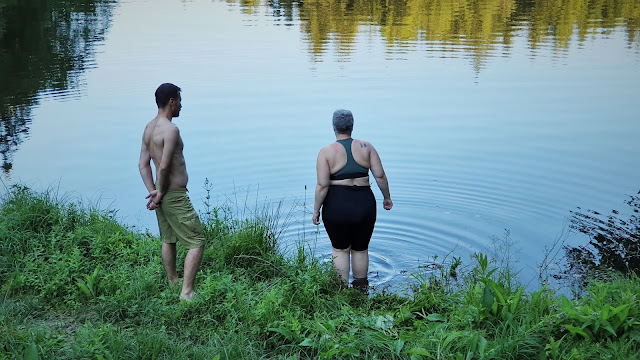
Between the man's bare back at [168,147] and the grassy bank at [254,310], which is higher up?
the man's bare back at [168,147]

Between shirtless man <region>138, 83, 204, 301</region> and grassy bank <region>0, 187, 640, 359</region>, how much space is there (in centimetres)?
35

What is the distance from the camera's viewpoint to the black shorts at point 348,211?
7.38 metres

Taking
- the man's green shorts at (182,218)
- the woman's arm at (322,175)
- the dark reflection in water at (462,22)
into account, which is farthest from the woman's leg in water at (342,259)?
the dark reflection in water at (462,22)

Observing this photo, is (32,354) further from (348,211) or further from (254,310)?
(348,211)

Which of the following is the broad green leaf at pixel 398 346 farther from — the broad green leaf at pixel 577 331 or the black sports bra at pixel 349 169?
the black sports bra at pixel 349 169

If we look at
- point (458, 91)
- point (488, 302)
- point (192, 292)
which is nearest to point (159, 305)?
point (192, 292)

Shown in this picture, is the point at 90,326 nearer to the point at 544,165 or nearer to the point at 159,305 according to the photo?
the point at 159,305

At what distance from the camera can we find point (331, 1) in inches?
1711

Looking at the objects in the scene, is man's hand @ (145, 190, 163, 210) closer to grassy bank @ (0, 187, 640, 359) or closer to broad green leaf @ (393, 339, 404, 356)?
grassy bank @ (0, 187, 640, 359)

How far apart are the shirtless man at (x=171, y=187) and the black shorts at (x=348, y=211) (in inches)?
61.1

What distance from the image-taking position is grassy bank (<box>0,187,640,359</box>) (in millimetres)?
5242

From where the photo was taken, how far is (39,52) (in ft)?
86.4

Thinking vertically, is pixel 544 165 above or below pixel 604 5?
below

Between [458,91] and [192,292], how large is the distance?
48.3 ft
